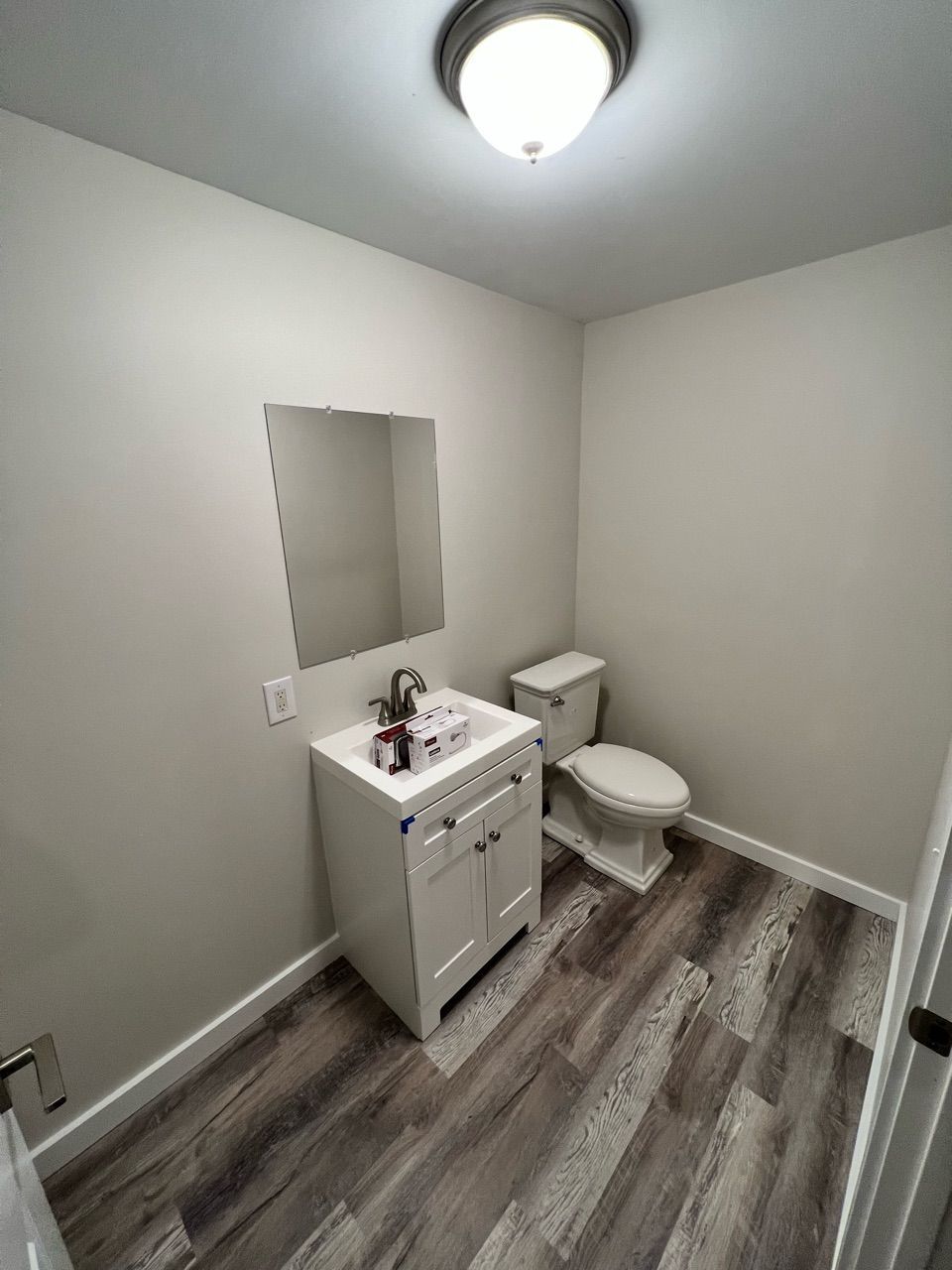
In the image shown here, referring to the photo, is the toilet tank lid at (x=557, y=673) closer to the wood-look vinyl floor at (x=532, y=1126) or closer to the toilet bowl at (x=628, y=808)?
the toilet bowl at (x=628, y=808)

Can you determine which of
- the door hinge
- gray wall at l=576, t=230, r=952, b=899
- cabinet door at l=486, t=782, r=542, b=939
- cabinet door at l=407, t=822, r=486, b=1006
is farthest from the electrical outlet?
gray wall at l=576, t=230, r=952, b=899

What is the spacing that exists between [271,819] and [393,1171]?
2.95 feet

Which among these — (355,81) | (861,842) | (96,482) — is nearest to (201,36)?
(355,81)

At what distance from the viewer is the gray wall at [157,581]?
996 mm

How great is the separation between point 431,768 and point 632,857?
1.10 metres

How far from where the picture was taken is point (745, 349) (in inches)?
69.0

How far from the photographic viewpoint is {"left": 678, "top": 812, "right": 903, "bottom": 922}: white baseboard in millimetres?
1807

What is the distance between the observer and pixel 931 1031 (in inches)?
23.6

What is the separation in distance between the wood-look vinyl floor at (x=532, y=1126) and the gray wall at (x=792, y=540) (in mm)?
604

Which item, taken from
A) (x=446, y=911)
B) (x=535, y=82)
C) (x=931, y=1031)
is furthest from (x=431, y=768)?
(x=535, y=82)

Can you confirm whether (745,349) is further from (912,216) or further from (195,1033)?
(195,1033)

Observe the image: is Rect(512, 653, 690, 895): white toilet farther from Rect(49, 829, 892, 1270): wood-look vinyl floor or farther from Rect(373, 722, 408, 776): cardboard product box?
Rect(373, 722, 408, 776): cardboard product box

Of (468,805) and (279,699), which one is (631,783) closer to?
(468,805)

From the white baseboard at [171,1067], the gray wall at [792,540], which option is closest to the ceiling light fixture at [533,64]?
the gray wall at [792,540]
